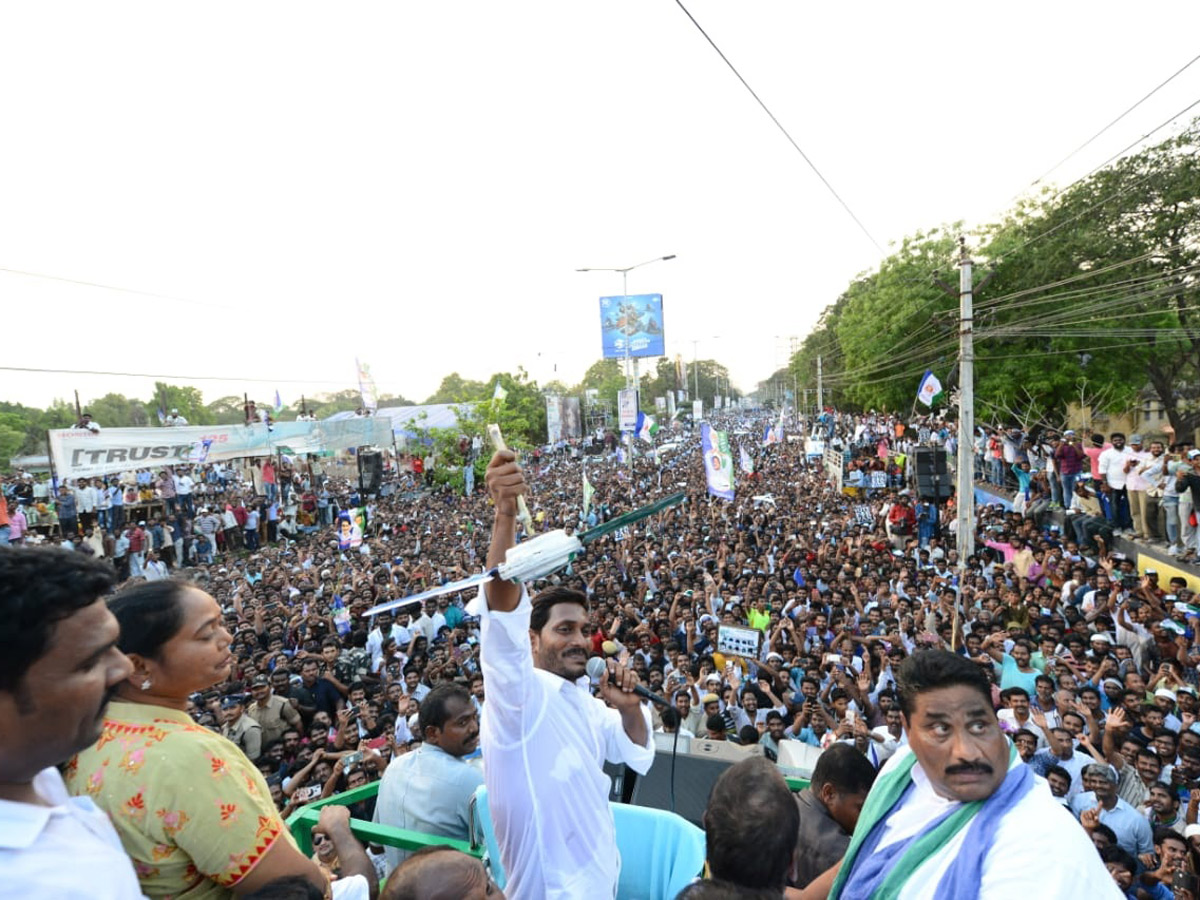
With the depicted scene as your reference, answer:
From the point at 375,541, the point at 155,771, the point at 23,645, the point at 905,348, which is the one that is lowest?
the point at 375,541

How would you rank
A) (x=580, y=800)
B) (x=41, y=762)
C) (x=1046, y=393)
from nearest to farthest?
(x=41, y=762)
(x=580, y=800)
(x=1046, y=393)

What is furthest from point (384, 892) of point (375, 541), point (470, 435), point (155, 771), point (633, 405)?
point (470, 435)

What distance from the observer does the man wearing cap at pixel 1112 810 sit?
4.11 metres

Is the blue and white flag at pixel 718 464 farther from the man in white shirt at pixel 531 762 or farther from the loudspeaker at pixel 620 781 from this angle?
the man in white shirt at pixel 531 762

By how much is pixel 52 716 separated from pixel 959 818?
5.35 feet

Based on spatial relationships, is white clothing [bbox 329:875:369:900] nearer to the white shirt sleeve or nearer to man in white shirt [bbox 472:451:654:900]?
man in white shirt [bbox 472:451:654:900]

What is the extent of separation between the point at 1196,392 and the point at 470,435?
2617 centimetres

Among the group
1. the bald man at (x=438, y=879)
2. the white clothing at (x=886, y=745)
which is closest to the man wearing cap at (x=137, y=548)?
the white clothing at (x=886, y=745)

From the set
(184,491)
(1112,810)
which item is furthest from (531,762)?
(184,491)

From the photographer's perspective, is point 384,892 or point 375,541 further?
point 375,541

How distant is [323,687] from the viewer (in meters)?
6.96

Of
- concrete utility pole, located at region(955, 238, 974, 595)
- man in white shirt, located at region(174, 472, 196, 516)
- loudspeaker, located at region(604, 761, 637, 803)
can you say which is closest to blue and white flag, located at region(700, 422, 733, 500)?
concrete utility pole, located at region(955, 238, 974, 595)

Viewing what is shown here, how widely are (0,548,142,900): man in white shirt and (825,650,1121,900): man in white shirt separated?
56.0 inches

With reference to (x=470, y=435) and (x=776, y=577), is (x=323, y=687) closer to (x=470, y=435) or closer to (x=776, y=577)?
(x=776, y=577)
